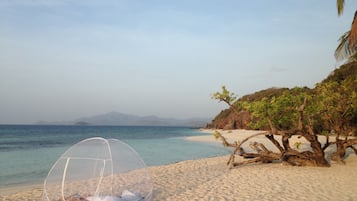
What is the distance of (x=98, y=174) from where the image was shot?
7926 millimetres

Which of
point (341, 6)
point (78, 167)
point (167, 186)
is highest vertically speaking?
point (341, 6)

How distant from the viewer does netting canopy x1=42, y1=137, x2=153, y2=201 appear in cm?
692

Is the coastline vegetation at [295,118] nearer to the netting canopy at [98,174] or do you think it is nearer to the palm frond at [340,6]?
the palm frond at [340,6]

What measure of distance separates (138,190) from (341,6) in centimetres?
858

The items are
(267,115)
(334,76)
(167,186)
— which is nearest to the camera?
(167,186)

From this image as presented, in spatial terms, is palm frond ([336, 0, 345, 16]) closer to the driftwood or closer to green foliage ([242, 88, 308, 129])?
green foliage ([242, 88, 308, 129])

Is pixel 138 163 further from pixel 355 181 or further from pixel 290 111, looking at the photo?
pixel 290 111

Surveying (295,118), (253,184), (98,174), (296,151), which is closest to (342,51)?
(295,118)

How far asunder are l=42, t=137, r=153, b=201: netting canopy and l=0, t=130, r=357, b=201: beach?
25.5 inches

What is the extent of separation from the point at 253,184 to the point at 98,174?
4.10 meters

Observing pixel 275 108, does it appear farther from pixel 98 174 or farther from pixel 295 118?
pixel 98 174

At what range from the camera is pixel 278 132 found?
1100 centimetres

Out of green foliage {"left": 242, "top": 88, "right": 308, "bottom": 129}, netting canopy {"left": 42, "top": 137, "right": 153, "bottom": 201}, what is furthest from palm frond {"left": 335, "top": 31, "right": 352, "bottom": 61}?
netting canopy {"left": 42, "top": 137, "right": 153, "bottom": 201}

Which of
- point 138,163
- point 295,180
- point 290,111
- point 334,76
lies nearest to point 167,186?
point 138,163
